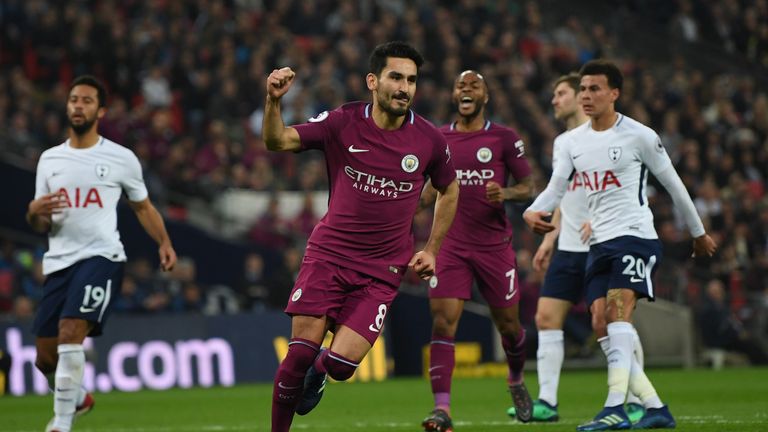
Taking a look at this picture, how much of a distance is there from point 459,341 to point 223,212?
4.54 metres

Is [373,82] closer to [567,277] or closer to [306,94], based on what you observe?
[567,277]

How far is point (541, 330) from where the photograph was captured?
36.3 feet

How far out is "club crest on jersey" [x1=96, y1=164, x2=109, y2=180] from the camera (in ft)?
32.8

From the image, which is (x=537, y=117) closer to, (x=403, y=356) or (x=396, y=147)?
(x=403, y=356)

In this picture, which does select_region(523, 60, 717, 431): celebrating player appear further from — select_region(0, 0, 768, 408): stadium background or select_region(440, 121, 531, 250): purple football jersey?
select_region(0, 0, 768, 408): stadium background

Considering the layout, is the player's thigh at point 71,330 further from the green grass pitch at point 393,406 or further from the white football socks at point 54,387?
the green grass pitch at point 393,406

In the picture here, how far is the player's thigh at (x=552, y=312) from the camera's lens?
36.0 ft

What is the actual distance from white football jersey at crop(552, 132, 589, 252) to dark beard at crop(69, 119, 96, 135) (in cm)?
367

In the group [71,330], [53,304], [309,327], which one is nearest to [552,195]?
[309,327]

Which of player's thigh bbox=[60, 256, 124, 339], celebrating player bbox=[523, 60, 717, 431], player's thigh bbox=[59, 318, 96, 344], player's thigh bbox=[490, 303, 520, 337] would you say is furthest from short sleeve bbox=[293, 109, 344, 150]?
player's thigh bbox=[490, 303, 520, 337]

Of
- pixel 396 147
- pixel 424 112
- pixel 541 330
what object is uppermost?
pixel 424 112

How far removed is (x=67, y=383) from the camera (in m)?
9.38

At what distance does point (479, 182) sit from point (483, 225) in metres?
0.35

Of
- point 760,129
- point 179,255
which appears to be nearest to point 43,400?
point 179,255
